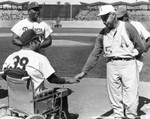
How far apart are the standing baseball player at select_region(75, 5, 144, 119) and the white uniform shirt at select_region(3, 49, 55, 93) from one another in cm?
109

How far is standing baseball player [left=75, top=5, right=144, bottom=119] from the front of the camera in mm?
4590

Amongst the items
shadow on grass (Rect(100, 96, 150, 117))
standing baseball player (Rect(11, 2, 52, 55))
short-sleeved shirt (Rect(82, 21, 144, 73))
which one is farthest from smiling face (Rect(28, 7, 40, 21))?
shadow on grass (Rect(100, 96, 150, 117))

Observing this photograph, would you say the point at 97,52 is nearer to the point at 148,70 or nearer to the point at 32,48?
the point at 32,48

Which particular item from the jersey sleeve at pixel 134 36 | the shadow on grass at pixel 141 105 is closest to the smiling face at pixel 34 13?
the jersey sleeve at pixel 134 36

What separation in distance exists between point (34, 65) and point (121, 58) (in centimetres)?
137

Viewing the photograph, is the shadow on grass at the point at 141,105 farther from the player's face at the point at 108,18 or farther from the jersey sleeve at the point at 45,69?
the jersey sleeve at the point at 45,69

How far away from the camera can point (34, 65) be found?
3.89 metres

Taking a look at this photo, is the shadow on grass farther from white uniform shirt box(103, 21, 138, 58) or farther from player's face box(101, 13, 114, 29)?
player's face box(101, 13, 114, 29)

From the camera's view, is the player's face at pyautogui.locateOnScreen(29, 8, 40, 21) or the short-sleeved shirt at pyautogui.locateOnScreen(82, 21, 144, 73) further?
the player's face at pyautogui.locateOnScreen(29, 8, 40, 21)

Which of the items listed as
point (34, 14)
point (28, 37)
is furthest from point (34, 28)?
point (28, 37)

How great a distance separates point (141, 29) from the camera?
5.83 m

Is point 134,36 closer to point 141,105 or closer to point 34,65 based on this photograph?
point 34,65

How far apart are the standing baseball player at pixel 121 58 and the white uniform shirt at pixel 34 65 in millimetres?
1090

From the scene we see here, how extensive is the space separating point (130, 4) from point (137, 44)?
68.3m
